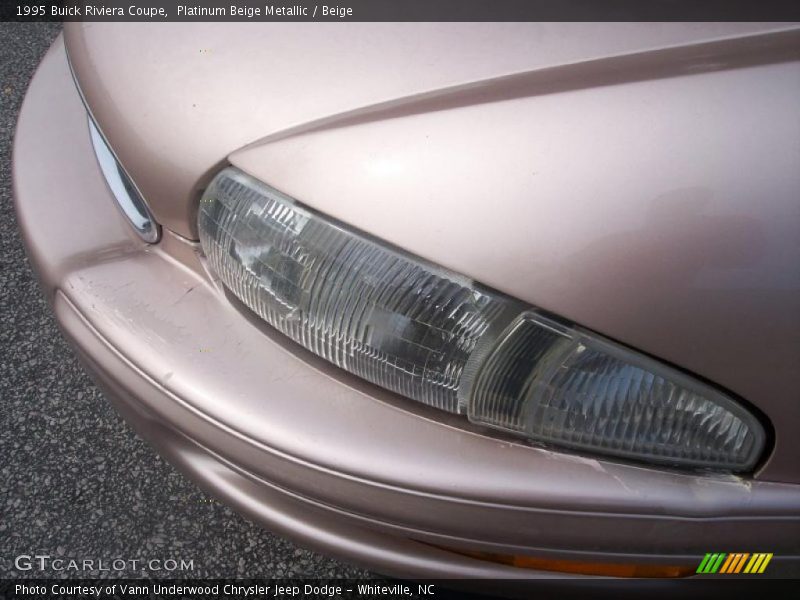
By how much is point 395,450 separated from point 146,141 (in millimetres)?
640

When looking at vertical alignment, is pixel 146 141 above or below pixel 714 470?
above

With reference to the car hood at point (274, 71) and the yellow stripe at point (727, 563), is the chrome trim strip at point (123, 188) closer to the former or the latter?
the car hood at point (274, 71)

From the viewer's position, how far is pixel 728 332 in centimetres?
96

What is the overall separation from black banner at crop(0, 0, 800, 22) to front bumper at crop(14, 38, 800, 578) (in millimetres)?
403

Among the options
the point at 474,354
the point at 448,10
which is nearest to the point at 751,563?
the point at 474,354

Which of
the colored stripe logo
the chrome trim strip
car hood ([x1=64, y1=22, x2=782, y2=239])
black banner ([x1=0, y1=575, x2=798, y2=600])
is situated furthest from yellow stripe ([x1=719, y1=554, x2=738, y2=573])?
the chrome trim strip

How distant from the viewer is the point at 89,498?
1771mm

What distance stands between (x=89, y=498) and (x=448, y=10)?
1.38 metres

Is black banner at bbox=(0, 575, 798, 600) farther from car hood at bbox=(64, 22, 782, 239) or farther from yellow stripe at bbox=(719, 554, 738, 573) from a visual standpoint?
car hood at bbox=(64, 22, 782, 239)

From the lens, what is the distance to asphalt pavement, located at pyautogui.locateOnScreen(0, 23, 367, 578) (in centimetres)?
169

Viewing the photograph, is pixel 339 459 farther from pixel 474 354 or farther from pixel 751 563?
pixel 751 563

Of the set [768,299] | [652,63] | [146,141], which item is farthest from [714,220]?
[146,141]

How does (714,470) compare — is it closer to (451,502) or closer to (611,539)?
(611,539)

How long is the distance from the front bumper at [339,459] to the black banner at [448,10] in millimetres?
403
